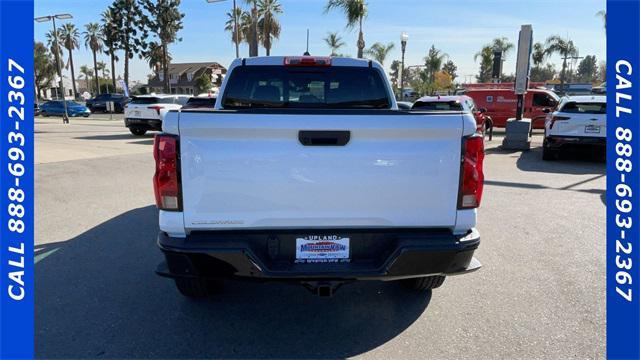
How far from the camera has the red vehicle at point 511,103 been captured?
19.6 metres

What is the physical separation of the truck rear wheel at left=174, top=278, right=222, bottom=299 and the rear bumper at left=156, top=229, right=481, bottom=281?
26.5 inches

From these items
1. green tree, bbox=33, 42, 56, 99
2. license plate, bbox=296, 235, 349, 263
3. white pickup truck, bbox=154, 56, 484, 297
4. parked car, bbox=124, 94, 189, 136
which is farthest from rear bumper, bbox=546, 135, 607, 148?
green tree, bbox=33, 42, 56, 99

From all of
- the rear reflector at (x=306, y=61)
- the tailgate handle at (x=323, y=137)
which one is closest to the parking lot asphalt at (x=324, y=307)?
the tailgate handle at (x=323, y=137)

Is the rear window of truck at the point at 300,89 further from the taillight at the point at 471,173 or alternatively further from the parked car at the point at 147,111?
the parked car at the point at 147,111

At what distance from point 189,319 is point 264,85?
2228 millimetres

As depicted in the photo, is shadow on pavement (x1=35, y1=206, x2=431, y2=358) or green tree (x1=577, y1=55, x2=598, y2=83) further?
green tree (x1=577, y1=55, x2=598, y2=83)

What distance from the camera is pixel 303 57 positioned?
4285 mm

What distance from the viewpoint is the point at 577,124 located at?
10844 mm

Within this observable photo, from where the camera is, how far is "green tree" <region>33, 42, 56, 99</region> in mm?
71938

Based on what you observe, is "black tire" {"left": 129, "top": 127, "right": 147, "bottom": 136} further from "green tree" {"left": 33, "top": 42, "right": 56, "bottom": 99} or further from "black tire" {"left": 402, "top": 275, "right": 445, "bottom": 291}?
"green tree" {"left": 33, "top": 42, "right": 56, "bottom": 99}

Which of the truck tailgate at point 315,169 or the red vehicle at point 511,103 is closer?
the truck tailgate at point 315,169

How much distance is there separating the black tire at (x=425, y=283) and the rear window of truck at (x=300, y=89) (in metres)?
1.72

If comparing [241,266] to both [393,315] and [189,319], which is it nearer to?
[189,319]

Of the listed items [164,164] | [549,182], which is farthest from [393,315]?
[549,182]
